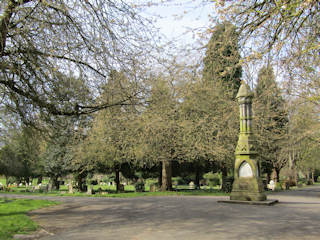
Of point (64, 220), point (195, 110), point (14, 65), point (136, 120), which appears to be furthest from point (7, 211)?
point (195, 110)

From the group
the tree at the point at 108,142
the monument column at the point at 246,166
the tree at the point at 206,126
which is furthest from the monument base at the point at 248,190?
the tree at the point at 108,142

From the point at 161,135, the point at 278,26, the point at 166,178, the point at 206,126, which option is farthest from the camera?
the point at 166,178

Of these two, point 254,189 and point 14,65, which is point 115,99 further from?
point 254,189

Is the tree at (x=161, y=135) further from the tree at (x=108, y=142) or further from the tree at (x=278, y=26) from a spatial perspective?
the tree at (x=278, y=26)

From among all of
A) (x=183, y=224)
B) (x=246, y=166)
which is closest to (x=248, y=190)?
(x=246, y=166)

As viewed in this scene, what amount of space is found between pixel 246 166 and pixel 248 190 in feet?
3.41

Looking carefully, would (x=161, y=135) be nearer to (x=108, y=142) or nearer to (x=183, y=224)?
(x=108, y=142)

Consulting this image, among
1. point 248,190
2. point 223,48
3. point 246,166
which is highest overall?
point 223,48

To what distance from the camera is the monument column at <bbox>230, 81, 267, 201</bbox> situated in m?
12.8

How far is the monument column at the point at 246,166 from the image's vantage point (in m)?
12.8

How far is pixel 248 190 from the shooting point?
505 inches

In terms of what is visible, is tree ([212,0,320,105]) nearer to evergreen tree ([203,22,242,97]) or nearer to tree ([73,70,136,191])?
evergreen tree ([203,22,242,97])

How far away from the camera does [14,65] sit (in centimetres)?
830

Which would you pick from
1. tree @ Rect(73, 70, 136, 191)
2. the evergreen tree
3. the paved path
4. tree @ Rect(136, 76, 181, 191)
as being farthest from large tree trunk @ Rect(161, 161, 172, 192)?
the evergreen tree
